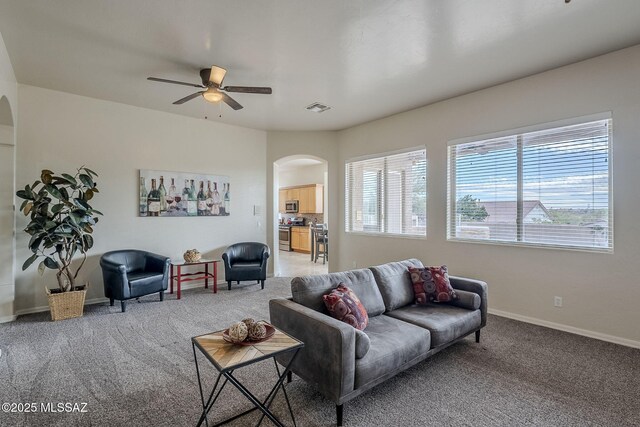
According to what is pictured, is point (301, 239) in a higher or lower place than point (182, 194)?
lower

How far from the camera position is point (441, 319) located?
2.79 m

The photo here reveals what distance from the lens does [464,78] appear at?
3926mm

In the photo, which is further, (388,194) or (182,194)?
(388,194)

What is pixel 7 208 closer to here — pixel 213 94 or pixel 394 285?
pixel 213 94

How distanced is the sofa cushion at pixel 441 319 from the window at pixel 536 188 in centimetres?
157

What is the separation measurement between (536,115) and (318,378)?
392cm

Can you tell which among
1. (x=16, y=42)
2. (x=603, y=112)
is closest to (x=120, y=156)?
(x=16, y=42)

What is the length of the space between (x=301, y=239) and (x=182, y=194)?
18.0 feet

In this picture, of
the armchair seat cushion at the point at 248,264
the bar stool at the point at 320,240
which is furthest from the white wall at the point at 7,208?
the bar stool at the point at 320,240

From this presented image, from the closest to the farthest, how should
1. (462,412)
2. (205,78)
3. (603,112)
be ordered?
(462,412) < (603,112) < (205,78)

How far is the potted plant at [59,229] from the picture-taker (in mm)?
3791

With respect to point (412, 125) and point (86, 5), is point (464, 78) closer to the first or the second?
point (412, 125)

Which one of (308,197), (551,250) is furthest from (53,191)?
(308,197)

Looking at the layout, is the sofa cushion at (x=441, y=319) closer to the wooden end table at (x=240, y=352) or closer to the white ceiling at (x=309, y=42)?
the wooden end table at (x=240, y=352)
